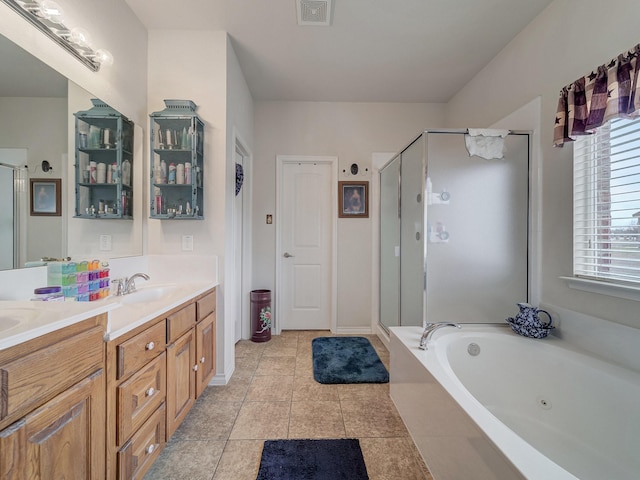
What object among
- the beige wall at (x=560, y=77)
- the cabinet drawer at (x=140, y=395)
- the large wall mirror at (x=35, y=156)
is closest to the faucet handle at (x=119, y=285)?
the large wall mirror at (x=35, y=156)

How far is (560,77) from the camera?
5.57 feet

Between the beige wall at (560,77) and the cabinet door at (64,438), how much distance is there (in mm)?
2348

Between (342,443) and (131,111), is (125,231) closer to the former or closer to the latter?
(131,111)

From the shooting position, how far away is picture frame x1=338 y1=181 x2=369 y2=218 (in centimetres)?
322

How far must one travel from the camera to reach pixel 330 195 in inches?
130

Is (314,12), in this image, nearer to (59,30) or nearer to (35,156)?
(59,30)

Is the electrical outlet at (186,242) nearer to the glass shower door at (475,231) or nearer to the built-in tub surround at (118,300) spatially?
the built-in tub surround at (118,300)

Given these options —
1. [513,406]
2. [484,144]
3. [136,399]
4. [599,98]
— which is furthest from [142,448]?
[599,98]

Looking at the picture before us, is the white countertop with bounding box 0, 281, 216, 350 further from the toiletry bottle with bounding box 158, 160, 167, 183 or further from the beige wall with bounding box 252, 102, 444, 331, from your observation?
the beige wall with bounding box 252, 102, 444, 331

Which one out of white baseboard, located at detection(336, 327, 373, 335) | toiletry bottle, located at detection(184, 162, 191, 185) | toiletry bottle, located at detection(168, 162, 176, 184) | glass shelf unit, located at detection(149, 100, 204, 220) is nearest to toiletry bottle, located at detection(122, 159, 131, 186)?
glass shelf unit, located at detection(149, 100, 204, 220)

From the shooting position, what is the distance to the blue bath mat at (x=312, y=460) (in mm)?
1329

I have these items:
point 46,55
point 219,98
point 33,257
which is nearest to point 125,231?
point 33,257

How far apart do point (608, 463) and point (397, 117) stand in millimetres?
3197

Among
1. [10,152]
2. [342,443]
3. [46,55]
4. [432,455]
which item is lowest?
[342,443]
